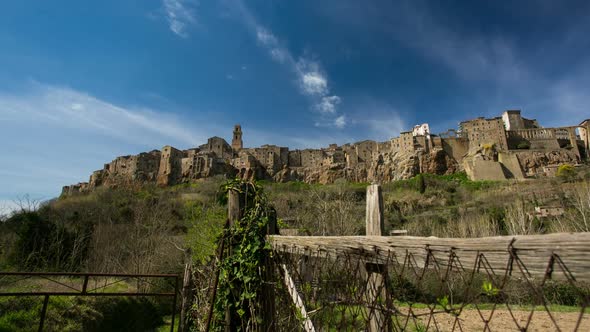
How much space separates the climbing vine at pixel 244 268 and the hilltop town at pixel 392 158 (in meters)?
47.4

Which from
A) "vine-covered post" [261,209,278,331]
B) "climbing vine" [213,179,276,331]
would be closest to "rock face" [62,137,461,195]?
"climbing vine" [213,179,276,331]

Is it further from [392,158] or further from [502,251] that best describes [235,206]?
[392,158]

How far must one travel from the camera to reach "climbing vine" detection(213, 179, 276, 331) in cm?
275

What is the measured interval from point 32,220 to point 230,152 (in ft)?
171

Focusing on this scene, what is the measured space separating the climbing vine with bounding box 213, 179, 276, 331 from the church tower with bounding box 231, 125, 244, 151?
2675 inches

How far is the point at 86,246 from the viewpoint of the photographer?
51.2 feet

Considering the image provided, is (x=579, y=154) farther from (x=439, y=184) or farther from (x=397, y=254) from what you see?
(x=397, y=254)

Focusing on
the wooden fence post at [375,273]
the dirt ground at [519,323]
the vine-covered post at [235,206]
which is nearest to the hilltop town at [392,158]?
the dirt ground at [519,323]

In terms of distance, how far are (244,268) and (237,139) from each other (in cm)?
7244

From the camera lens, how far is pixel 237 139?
2891 inches

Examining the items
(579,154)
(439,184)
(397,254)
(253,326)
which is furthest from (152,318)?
(579,154)

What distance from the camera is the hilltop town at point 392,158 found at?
1825 inches

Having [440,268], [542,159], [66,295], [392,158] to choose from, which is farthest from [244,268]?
[542,159]

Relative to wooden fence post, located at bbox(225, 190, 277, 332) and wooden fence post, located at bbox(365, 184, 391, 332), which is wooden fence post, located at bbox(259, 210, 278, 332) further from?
wooden fence post, located at bbox(365, 184, 391, 332)
